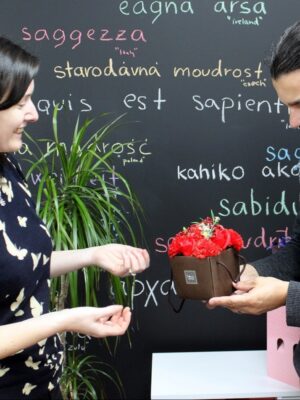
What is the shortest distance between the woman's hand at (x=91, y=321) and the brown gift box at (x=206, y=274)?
12.7 inches

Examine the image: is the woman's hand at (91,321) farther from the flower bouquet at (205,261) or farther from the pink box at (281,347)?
the pink box at (281,347)

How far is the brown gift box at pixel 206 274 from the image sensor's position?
1.68m

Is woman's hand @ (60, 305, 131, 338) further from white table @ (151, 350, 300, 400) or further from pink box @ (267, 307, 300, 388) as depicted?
pink box @ (267, 307, 300, 388)

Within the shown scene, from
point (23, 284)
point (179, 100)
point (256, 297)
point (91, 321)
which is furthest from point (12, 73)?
point (179, 100)

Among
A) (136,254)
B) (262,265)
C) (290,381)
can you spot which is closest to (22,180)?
(136,254)

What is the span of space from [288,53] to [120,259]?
2.60 feet

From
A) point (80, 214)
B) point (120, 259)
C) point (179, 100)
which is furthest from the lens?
point (179, 100)

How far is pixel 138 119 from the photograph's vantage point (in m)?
2.64

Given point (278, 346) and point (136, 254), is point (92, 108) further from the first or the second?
point (278, 346)

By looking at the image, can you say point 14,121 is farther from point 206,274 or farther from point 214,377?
point 214,377

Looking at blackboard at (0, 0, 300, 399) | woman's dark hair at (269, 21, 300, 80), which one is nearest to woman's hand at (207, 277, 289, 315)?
woman's dark hair at (269, 21, 300, 80)

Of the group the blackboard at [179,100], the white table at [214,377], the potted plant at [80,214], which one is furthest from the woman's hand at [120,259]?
the blackboard at [179,100]

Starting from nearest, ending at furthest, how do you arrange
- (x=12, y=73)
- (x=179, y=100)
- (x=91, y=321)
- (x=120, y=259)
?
(x=91, y=321)
(x=12, y=73)
(x=120, y=259)
(x=179, y=100)

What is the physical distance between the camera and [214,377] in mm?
2354
